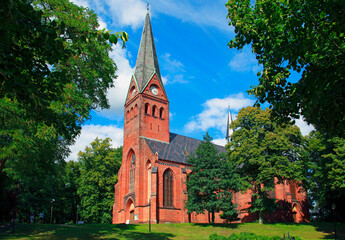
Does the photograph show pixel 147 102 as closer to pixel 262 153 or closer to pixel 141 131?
pixel 141 131

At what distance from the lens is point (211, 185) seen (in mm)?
29766

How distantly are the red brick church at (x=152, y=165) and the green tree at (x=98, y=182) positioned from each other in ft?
12.1

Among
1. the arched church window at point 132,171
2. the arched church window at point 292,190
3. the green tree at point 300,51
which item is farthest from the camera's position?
the arched church window at point 292,190

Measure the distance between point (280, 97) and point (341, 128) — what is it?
2381 mm

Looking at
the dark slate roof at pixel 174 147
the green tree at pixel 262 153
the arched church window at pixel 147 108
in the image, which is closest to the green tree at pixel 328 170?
the green tree at pixel 262 153

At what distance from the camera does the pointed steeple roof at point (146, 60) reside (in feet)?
141

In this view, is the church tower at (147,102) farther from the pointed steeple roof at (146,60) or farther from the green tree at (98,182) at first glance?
the green tree at (98,182)

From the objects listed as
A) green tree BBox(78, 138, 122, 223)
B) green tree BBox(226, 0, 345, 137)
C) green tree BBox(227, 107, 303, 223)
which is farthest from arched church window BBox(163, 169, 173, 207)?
green tree BBox(226, 0, 345, 137)

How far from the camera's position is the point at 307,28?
32.1ft

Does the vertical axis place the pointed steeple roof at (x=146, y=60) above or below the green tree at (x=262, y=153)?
above

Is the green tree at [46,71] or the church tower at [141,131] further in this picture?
the church tower at [141,131]

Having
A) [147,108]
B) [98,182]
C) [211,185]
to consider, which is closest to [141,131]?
[147,108]

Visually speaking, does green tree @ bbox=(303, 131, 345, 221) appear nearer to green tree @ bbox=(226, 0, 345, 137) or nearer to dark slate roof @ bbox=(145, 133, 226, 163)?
dark slate roof @ bbox=(145, 133, 226, 163)

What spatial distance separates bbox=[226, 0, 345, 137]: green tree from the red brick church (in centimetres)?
2438
